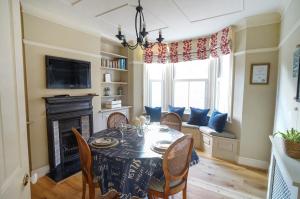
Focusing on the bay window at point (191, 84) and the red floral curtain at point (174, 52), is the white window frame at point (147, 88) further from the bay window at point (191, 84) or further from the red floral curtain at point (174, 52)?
the red floral curtain at point (174, 52)

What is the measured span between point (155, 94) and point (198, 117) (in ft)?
4.82

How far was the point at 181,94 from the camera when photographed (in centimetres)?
440

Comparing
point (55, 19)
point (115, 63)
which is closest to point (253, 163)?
point (115, 63)

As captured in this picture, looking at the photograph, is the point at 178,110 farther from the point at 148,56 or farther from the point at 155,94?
the point at 148,56

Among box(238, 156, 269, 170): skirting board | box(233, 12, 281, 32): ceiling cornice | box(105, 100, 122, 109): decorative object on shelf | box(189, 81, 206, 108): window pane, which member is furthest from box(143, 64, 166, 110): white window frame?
box(238, 156, 269, 170): skirting board

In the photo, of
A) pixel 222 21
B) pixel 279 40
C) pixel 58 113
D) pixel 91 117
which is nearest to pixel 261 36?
pixel 279 40

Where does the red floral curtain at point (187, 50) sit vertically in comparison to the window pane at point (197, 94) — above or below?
above

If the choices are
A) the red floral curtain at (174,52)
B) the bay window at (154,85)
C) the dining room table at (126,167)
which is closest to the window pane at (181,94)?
the bay window at (154,85)

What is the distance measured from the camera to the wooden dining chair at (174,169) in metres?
1.46

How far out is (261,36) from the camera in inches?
108

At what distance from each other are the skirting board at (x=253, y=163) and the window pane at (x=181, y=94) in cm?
181

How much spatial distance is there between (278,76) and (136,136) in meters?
2.47

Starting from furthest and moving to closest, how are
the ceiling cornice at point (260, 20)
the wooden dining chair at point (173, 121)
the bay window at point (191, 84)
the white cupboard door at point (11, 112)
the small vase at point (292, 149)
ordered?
1. the bay window at point (191, 84)
2. the wooden dining chair at point (173, 121)
3. the ceiling cornice at point (260, 20)
4. the small vase at point (292, 149)
5. the white cupboard door at point (11, 112)

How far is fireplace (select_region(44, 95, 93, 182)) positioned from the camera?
102 inches
